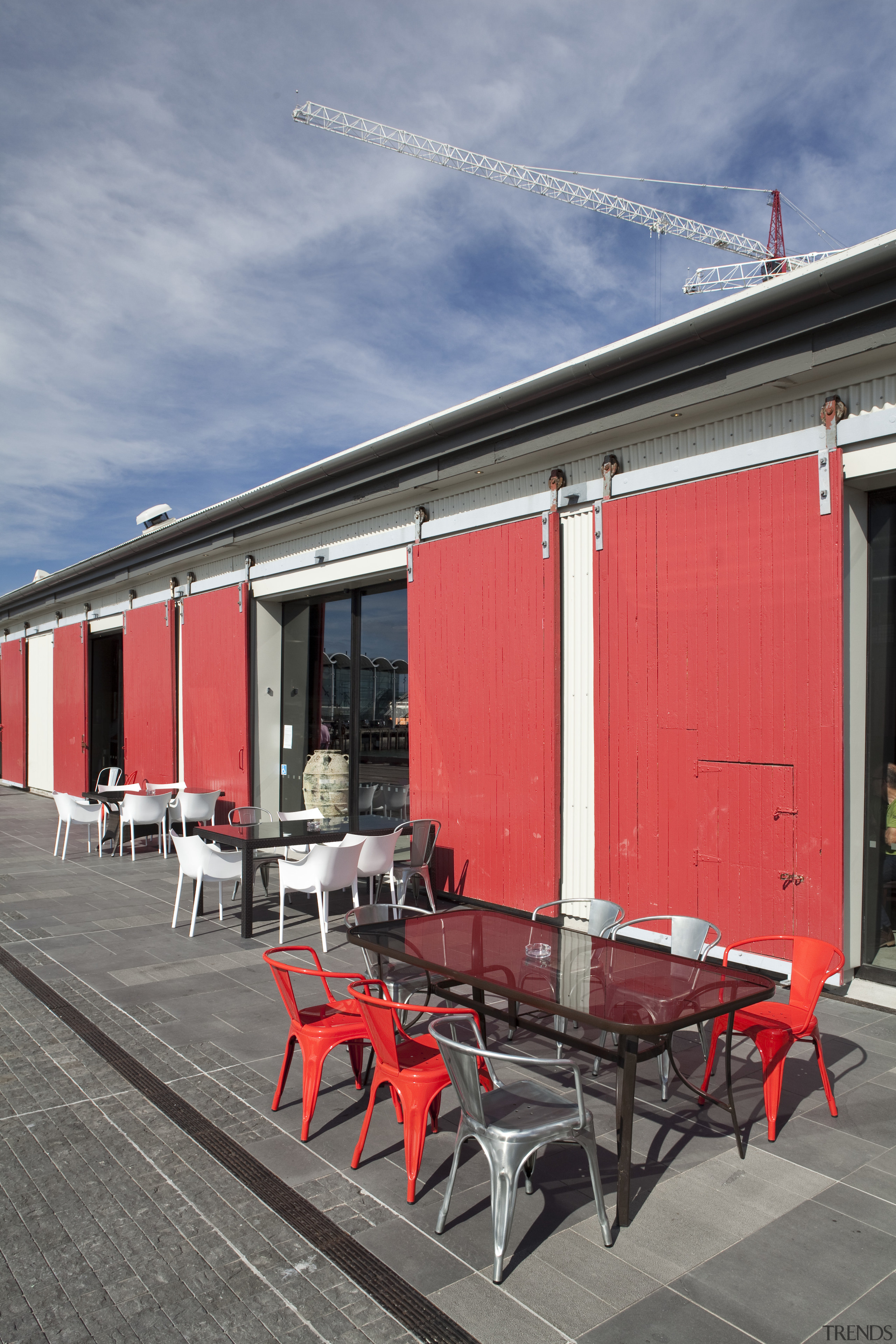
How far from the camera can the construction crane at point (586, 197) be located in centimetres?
4391

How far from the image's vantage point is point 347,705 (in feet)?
30.7

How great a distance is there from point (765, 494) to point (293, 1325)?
4.56 metres

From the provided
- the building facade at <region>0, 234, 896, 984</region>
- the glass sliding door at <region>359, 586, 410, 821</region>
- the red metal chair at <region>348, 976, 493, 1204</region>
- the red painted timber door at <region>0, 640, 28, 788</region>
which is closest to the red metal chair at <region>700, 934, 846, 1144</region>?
the red metal chair at <region>348, 976, 493, 1204</region>

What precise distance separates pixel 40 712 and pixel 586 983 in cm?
1643

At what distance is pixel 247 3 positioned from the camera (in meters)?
8.06

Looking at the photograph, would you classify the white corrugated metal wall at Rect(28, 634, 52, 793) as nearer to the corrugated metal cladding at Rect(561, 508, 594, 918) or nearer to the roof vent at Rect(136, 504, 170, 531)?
the roof vent at Rect(136, 504, 170, 531)

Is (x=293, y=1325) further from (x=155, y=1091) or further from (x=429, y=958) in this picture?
(x=155, y=1091)

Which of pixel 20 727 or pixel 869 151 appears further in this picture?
pixel 20 727

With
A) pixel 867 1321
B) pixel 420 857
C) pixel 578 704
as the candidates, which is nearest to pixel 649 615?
pixel 578 704

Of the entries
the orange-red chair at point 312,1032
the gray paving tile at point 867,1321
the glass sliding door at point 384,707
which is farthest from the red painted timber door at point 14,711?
the gray paving tile at point 867,1321

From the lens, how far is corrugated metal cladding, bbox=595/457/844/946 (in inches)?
187

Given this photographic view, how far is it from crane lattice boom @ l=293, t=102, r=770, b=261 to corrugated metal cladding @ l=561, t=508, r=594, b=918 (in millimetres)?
40399

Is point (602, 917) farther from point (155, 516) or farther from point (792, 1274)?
point (155, 516)

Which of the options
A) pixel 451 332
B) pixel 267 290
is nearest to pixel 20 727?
pixel 267 290
